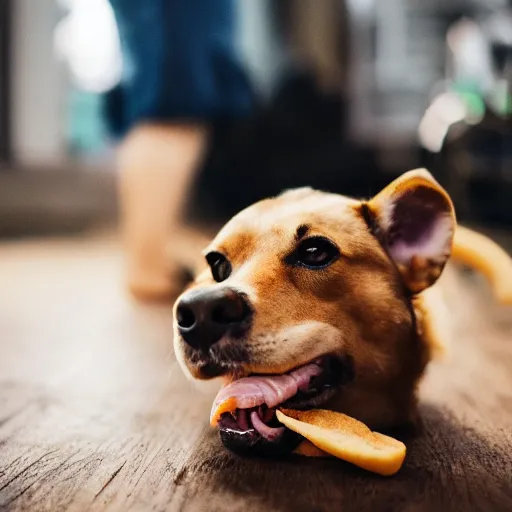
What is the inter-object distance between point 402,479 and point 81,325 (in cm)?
118

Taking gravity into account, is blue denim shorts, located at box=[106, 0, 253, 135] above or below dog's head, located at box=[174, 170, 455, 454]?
above

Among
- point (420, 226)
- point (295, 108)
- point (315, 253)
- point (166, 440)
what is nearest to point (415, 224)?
point (420, 226)

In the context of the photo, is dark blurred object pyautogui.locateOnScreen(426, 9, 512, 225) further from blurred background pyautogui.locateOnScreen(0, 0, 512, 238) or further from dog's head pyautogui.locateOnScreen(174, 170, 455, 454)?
dog's head pyautogui.locateOnScreen(174, 170, 455, 454)

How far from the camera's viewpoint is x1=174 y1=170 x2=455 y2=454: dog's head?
75 cm

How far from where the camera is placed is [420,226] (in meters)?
0.86

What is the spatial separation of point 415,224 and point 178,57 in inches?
46.2

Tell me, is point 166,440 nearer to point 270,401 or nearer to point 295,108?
point 270,401

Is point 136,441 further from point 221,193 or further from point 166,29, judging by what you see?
point 221,193

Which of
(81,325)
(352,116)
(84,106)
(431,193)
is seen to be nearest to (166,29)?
(81,325)

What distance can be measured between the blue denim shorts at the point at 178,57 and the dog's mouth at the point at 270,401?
123 cm

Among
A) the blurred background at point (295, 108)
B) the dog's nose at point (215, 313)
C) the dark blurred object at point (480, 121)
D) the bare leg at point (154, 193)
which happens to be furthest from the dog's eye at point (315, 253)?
the blurred background at point (295, 108)

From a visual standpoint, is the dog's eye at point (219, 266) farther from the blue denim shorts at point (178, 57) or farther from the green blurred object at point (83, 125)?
the green blurred object at point (83, 125)

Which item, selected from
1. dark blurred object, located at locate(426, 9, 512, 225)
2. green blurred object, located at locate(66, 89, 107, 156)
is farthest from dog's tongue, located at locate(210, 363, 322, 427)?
green blurred object, located at locate(66, 89, 107, 156)

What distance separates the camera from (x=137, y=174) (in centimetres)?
187
